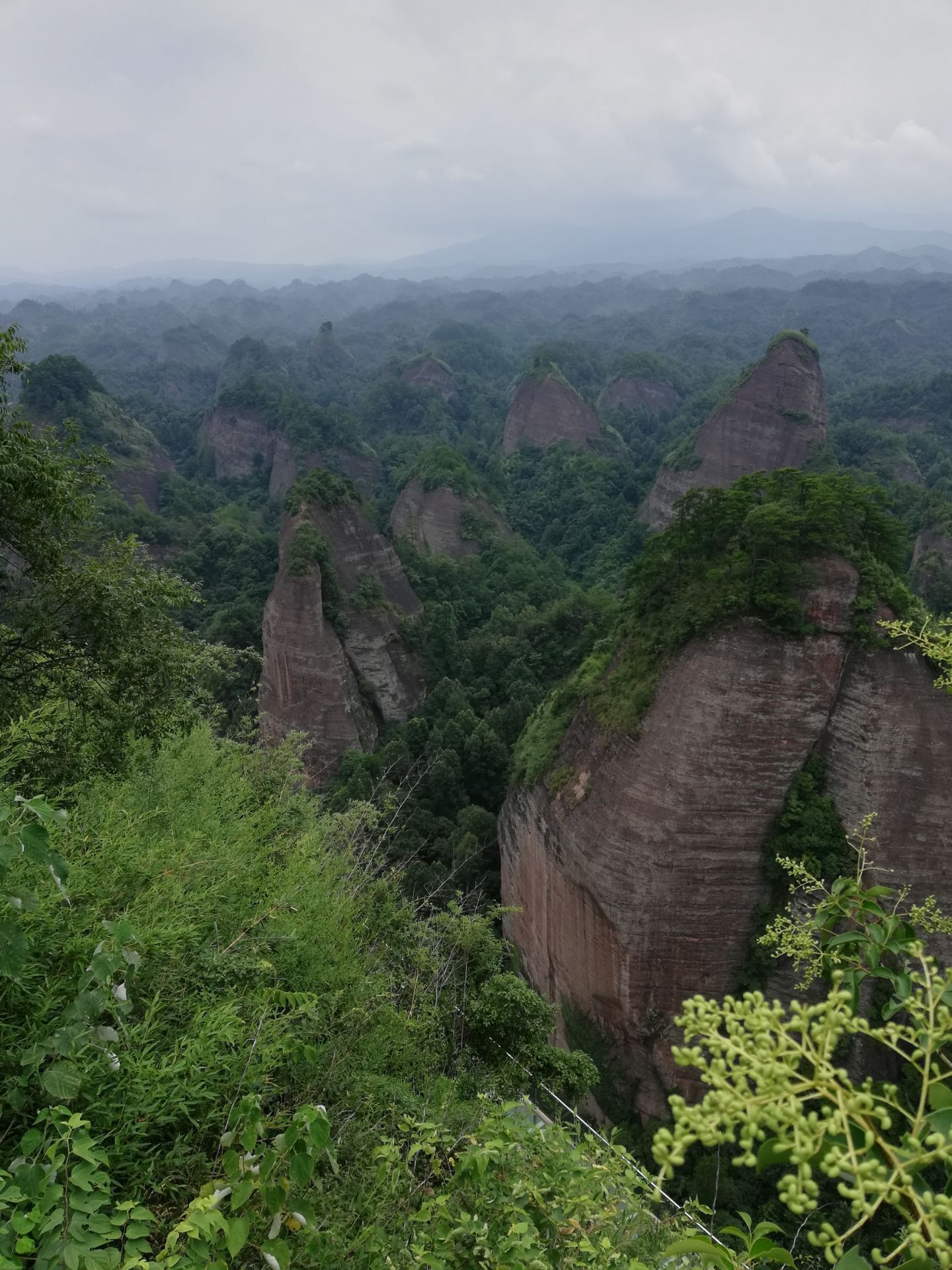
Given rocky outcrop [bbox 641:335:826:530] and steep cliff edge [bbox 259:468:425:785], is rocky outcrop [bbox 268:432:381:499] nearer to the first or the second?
rocky outcrop [bbox 641:335:826:530]

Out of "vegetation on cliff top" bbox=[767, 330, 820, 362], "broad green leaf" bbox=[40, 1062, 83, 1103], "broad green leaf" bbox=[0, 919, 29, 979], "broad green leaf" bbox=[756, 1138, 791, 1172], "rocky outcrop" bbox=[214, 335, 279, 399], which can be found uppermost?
"rocky outcrop" bbox=[214, 335, 279, 399]

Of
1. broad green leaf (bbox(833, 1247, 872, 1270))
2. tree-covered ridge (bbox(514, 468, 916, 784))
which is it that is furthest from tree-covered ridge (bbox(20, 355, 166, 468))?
broad green leaf (bbox(833, 1247, 872, 1270))

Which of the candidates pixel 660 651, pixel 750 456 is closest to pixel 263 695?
pixel 660 651

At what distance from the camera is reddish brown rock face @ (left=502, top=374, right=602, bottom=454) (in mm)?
66125

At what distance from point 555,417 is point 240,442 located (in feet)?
101

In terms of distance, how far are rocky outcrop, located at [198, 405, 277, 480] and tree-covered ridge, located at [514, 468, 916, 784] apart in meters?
57.6

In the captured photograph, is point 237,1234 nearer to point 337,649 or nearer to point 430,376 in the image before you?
point 337,649

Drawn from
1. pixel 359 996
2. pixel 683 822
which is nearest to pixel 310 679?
pixel 683 822

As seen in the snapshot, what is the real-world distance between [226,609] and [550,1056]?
26.8 metres

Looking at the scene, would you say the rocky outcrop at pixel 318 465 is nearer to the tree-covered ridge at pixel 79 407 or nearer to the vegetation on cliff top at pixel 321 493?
the tree-covered ridge at pixel 79 407

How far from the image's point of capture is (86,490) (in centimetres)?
888

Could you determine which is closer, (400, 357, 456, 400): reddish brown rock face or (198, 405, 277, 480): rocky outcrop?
(198, 405, 277, 480): rocky outcrop

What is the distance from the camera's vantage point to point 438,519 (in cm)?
4772

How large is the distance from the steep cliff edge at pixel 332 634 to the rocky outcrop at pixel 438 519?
50.1 ft
